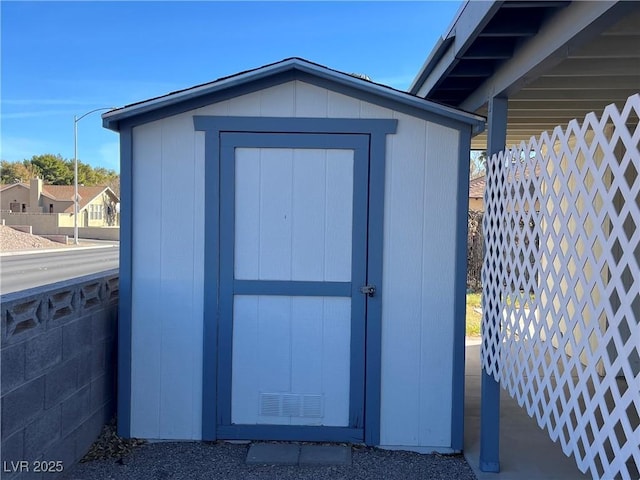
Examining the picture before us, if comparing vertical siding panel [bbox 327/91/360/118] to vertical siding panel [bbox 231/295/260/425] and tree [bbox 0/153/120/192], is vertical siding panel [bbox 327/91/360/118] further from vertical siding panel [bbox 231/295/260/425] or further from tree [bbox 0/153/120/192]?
tree [bbox 0/153/120/192]

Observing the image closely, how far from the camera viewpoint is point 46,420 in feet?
9.55

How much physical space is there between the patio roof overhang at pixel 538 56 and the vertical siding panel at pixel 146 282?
2.06m

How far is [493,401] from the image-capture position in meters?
3.41

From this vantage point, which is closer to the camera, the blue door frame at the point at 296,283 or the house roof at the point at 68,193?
the blue door frame at the point at 296,283

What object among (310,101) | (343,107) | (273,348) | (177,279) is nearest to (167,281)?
(177,279)

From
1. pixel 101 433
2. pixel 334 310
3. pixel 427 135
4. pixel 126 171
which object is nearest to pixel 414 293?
pixel 334 310

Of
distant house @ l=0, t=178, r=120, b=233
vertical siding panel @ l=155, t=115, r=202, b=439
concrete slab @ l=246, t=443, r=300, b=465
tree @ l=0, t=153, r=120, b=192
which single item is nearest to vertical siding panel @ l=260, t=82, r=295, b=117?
vertical siding panel @ l=155, t=115, r=202, b=439

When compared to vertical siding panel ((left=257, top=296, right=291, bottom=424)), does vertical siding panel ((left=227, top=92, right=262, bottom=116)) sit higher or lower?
higher

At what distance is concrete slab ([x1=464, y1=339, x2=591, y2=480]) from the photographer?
11.0 ft

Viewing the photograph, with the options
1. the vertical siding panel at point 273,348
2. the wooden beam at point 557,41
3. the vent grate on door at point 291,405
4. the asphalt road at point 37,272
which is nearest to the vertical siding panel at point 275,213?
the vertical siding panel at point 273,348

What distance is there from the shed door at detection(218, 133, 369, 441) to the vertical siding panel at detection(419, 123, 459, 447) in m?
0.43

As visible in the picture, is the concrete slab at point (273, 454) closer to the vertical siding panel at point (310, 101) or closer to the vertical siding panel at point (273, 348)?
the vertical siding panel at point (273, 348)

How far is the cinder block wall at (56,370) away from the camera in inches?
101

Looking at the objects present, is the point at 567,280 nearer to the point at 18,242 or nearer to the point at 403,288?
the point at 403,288
